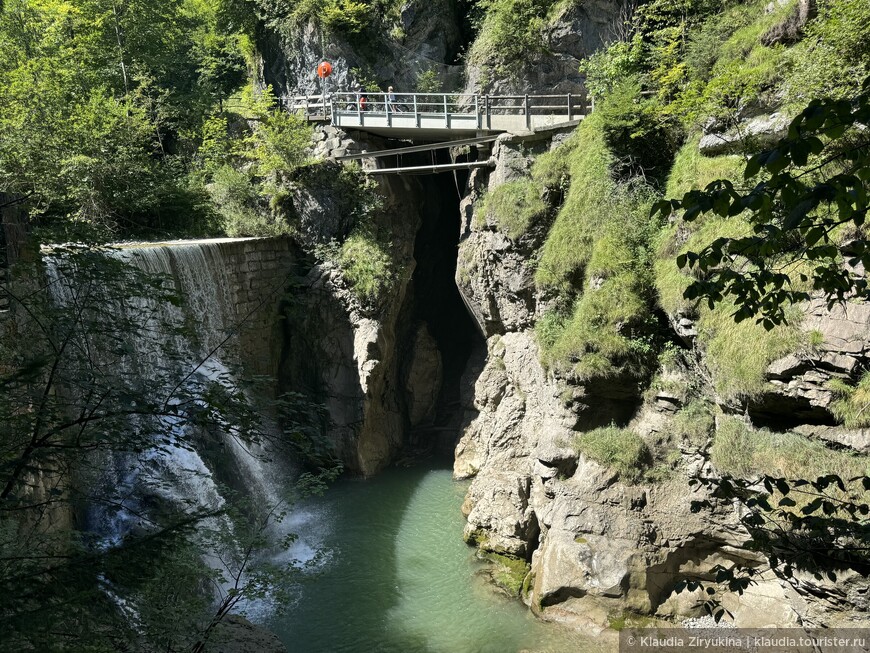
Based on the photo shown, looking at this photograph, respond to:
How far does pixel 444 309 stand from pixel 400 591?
9826 millimetres

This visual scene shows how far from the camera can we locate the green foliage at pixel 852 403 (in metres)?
7.14

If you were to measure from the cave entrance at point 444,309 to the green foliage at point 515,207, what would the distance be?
459 cm

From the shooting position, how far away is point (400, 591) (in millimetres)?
11078

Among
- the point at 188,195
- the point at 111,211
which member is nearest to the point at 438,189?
the point at 188,195

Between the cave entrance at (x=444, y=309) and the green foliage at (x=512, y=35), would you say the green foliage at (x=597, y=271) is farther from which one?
the cave entrance at (x=444, y=309)

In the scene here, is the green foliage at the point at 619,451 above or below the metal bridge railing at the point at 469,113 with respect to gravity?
below

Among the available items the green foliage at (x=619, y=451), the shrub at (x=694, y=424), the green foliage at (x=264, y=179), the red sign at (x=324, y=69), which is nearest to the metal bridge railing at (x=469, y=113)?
the red sign at (x=324, y=69)

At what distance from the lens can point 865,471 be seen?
6914 millimetres

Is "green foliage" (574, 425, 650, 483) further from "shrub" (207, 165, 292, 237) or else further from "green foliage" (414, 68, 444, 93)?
"green foliage" (414, 68, 444, 93)

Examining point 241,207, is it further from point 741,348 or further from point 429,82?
point 741,348

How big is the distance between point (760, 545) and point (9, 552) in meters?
4.23

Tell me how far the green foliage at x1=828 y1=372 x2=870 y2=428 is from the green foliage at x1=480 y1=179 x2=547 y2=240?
21.0ft

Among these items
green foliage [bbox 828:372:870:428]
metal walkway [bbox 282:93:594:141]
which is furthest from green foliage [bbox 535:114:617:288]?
green foliage [bbox 828:372:870:428]

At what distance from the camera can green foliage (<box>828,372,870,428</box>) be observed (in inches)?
281
